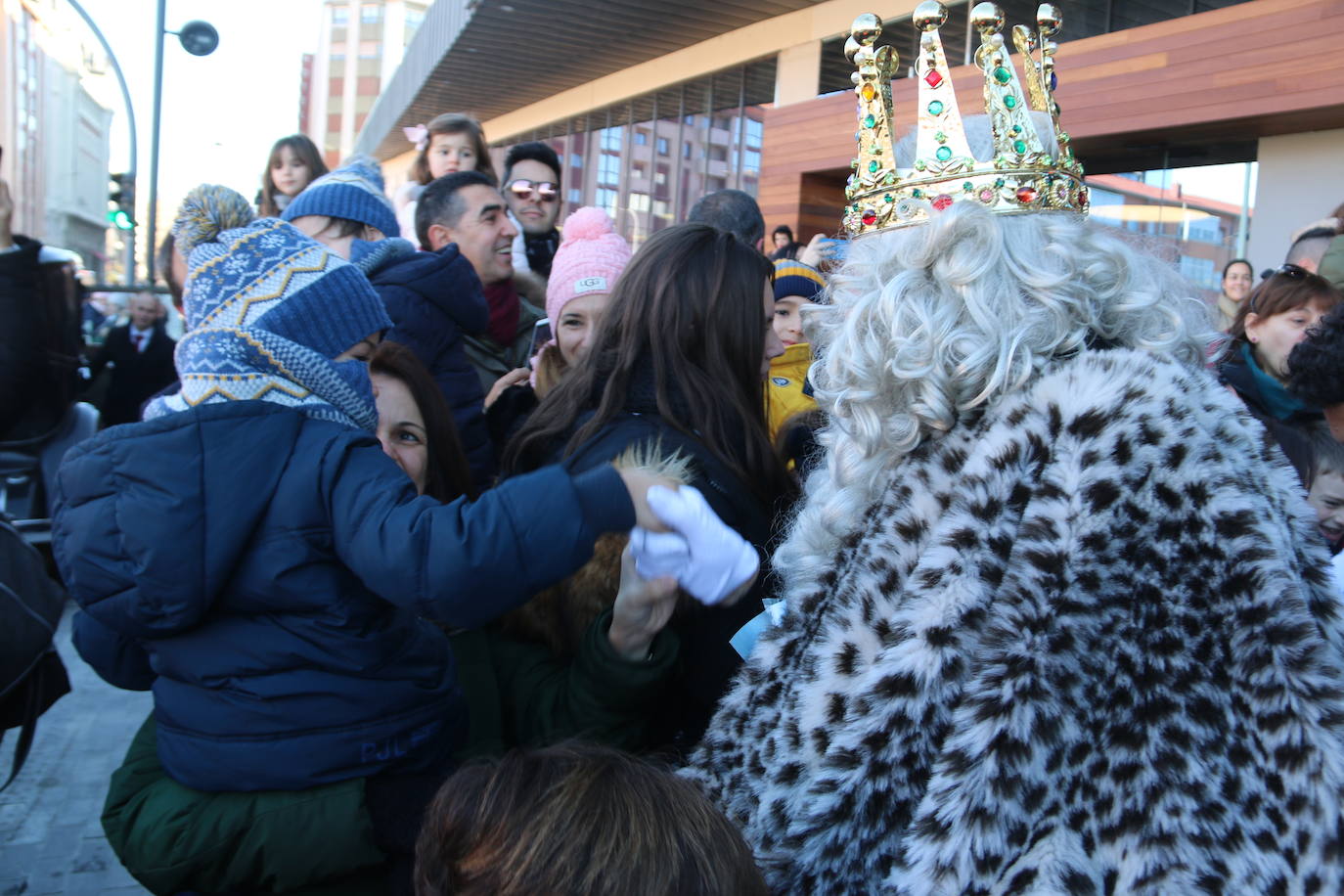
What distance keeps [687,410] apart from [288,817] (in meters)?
1.10

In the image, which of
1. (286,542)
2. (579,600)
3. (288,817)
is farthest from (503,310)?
(288,817)

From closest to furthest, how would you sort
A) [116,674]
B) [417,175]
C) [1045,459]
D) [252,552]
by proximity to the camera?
1. [1045,459]
2. [252,552]
3. [116,674]
4. [417,175]

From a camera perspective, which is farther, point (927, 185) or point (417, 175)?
point (417, 175)

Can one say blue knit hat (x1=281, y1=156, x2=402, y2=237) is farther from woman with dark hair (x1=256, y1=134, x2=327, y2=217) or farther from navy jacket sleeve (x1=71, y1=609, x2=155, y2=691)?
navy jacket sleeve (x1=71, y1=609, x2=155, y2=691)

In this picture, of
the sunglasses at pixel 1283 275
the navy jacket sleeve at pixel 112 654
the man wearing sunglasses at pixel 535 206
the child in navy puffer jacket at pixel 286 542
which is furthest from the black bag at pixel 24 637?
the sunglasses at pixel 1283 275

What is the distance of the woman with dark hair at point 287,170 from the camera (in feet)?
17.4

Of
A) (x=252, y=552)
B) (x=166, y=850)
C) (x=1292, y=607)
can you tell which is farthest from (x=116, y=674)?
(x=1292, y=607)

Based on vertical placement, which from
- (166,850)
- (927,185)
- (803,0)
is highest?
(803,0)

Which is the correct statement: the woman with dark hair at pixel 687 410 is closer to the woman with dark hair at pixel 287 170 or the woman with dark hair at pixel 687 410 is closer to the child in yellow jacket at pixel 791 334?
the child in yellow jacket at pixel 791 334

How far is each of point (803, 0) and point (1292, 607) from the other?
41.8 feet

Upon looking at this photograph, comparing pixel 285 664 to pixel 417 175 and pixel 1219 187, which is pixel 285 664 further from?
pixel 1219 187

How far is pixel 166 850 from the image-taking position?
1755mm

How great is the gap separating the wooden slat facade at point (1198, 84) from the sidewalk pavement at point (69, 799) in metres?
6.29

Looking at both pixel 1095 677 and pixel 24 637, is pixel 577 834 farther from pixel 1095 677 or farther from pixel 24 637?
pixel 24 637
